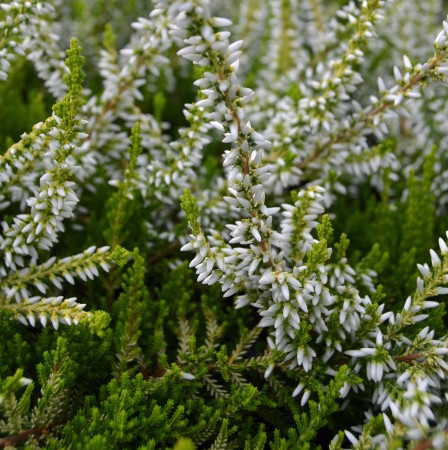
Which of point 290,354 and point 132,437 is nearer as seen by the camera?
point 132,437

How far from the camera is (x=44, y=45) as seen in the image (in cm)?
261

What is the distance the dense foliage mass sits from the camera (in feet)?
5.52

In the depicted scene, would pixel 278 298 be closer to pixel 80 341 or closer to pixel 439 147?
pixel 80 341

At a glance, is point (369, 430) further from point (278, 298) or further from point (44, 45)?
point (44, 45)

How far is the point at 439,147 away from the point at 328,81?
1118 millimetres

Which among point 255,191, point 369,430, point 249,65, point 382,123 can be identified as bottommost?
point 369,430

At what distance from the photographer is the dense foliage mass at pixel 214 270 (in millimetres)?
1682

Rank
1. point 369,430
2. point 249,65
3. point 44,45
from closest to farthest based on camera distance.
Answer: point 369,430, point 44,45, point 249,65

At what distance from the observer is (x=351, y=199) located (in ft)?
10.6

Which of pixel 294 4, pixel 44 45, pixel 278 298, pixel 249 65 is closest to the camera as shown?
pixel 278 298

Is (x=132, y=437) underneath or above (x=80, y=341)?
underneath

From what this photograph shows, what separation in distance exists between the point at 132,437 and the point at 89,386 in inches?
17.0

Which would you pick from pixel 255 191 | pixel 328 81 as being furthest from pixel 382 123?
pixel 255 191

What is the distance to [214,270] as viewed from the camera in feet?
5.85
